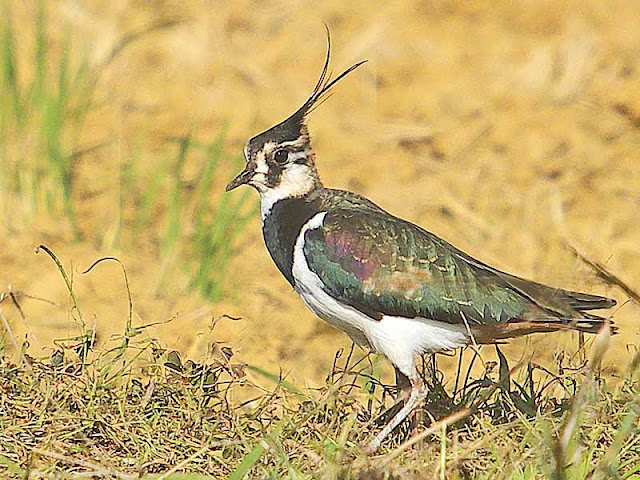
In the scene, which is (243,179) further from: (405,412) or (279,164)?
(405,412)

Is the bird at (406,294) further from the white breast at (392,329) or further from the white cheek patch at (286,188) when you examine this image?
the white cheek patch at (286,188)

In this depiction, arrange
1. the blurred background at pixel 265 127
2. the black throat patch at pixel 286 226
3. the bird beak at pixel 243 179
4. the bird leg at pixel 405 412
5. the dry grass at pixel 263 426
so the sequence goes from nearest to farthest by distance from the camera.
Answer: the dry grass at pixel 263 426
the bird leg at pixel 405 412
the black throat patch at pixel 286 226
the bird beak at pixel 243 179
the blurred background at pixel 265 127

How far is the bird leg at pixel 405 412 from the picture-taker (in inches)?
139

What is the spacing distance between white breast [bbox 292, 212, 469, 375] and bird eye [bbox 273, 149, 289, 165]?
1.38ft

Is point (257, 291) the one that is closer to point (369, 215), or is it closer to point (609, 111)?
point (369, 215)

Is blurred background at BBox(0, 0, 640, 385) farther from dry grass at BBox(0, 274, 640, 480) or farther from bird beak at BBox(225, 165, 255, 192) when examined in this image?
bird beak at BBox(225, 165, 255, 192)

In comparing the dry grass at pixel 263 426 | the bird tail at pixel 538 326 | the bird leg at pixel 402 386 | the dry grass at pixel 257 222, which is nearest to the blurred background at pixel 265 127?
the dry grass at pixel 257 222

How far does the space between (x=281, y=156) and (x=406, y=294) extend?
0.67m

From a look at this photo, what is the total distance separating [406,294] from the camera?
12.2 ft

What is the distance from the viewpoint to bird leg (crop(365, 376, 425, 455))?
3.52 metres

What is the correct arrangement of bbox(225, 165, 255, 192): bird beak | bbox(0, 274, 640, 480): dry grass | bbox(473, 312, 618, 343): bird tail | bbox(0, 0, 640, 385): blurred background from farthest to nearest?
bbox(0, 0, 640, 385): blurred background, bbox(225, 165, 255, 192): bird beak, bbox(473, 312, 618, 343): bird tail, bbox(0, 274, 640, 480): dry grass

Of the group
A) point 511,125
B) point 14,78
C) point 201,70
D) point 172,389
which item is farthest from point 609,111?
point 172,389

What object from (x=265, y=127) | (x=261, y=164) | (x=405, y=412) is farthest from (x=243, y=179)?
(x=265, y=127)

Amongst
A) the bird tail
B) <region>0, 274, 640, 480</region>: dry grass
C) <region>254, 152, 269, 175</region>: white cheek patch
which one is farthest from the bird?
<region>254, 152, 269, 175</region>: white cheek patch
